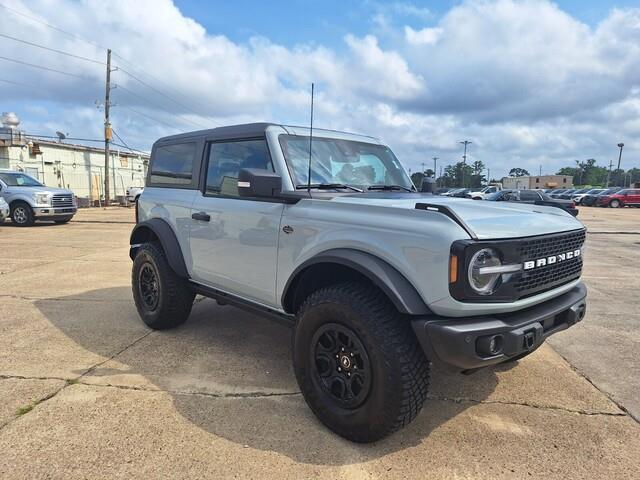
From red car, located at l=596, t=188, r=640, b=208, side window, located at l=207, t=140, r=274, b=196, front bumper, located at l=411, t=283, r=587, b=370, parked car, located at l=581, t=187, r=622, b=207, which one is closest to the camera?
front bumper, located at l=411, t=283, r=587, b=370

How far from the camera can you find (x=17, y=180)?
51.4 ft

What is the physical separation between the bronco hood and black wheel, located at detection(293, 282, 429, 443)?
617 mm

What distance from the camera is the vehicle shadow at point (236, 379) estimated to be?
8.82 feet

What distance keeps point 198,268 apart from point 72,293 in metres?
3.03

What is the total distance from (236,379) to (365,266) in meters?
1.59

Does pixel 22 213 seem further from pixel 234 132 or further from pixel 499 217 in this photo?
pixel 499 217

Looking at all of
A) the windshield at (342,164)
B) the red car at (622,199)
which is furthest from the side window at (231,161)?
the red car at (622,199)

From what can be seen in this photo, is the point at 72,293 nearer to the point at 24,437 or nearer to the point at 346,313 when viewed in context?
the point at 24,437

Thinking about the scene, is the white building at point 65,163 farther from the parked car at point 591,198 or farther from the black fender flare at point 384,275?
the parked car at point 591,198

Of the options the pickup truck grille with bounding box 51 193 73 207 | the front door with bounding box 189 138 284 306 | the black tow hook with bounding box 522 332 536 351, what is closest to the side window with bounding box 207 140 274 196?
the front door with bounding box 189 138 284 306

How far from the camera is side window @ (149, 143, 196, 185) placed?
429 cm

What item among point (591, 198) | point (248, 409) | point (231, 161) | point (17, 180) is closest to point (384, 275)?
point (248, 409)

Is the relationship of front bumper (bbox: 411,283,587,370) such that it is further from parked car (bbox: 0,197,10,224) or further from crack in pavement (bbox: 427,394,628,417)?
parked car (bbox: 0,197,10,224)

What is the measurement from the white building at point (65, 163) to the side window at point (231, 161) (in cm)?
2664
